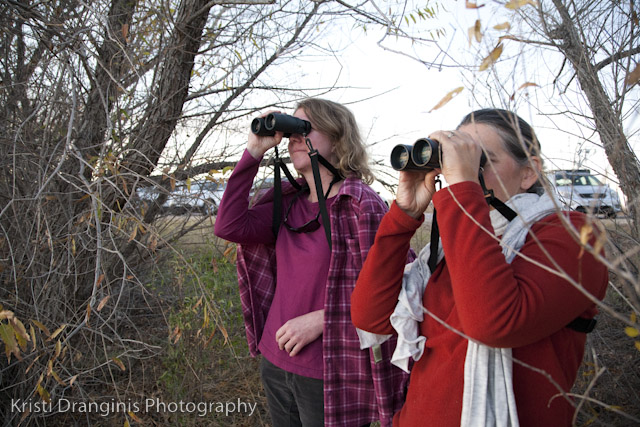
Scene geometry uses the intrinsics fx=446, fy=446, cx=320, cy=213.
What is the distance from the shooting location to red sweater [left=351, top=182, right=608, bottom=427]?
2.73ft

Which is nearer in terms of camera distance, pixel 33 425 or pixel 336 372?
pixel 336 372

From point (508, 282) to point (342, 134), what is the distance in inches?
37.6

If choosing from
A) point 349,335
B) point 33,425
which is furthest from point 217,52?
point 33,425

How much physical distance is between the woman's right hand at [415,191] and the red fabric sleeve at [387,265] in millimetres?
22

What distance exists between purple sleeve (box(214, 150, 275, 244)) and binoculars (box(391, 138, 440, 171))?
72cm

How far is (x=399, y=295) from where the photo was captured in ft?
3.65

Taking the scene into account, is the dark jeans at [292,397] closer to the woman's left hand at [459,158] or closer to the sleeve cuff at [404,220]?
the sleeve cuff at [404,220]

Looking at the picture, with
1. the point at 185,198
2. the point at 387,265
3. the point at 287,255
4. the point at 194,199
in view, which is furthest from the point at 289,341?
the point at 185,198

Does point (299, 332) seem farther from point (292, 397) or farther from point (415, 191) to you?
point (415, 191)

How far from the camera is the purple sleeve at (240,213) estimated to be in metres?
1.65

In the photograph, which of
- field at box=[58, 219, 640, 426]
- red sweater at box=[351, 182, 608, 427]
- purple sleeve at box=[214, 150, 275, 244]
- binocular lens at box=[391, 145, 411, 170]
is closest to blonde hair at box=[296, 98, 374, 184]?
purple sleeve at box=[214, 150, 275, 244]

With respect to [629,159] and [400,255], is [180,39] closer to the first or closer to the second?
[400,255]

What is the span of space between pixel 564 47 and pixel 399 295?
1.43 metres

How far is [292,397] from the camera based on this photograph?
1501 mm
